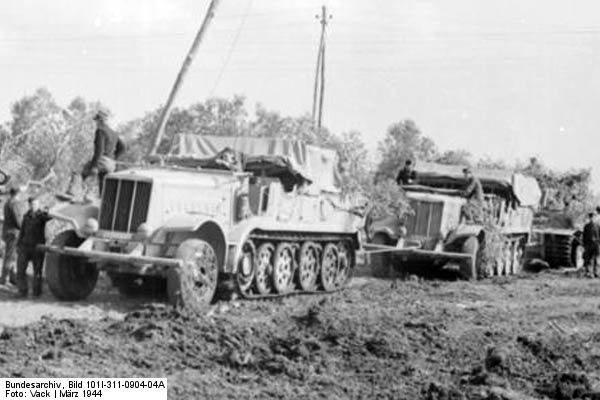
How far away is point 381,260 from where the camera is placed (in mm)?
19969

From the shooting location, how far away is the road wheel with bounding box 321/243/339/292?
53.9 feet

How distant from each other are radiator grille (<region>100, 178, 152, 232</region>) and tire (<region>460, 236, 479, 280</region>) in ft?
27.6

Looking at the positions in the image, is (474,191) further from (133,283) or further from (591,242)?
(133,283)

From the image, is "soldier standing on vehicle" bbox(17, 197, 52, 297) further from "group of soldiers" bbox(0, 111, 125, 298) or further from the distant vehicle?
the distant vehicle

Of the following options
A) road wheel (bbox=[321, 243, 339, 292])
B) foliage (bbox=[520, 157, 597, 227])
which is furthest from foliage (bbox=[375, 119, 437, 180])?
road wheel (bbox=[321, 243, 339, 292])

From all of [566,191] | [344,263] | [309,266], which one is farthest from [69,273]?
[566,191]

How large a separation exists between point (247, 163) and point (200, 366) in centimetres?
695

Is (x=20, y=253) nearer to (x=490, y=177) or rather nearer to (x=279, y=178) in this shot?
(x=279, y=178)

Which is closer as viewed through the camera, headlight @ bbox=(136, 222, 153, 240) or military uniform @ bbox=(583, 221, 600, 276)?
headlight @ bbox=(136, 222, 153, 240)

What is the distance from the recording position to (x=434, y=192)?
68.6 feet

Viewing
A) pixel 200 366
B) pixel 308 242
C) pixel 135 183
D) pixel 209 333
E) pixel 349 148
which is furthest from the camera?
pixel 349 148

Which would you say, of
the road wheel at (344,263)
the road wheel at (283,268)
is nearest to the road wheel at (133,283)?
the road wheel at (283,268)

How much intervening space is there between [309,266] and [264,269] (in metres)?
1.64

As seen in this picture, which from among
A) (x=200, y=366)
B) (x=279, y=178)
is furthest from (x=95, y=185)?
(x=200, y=366)
